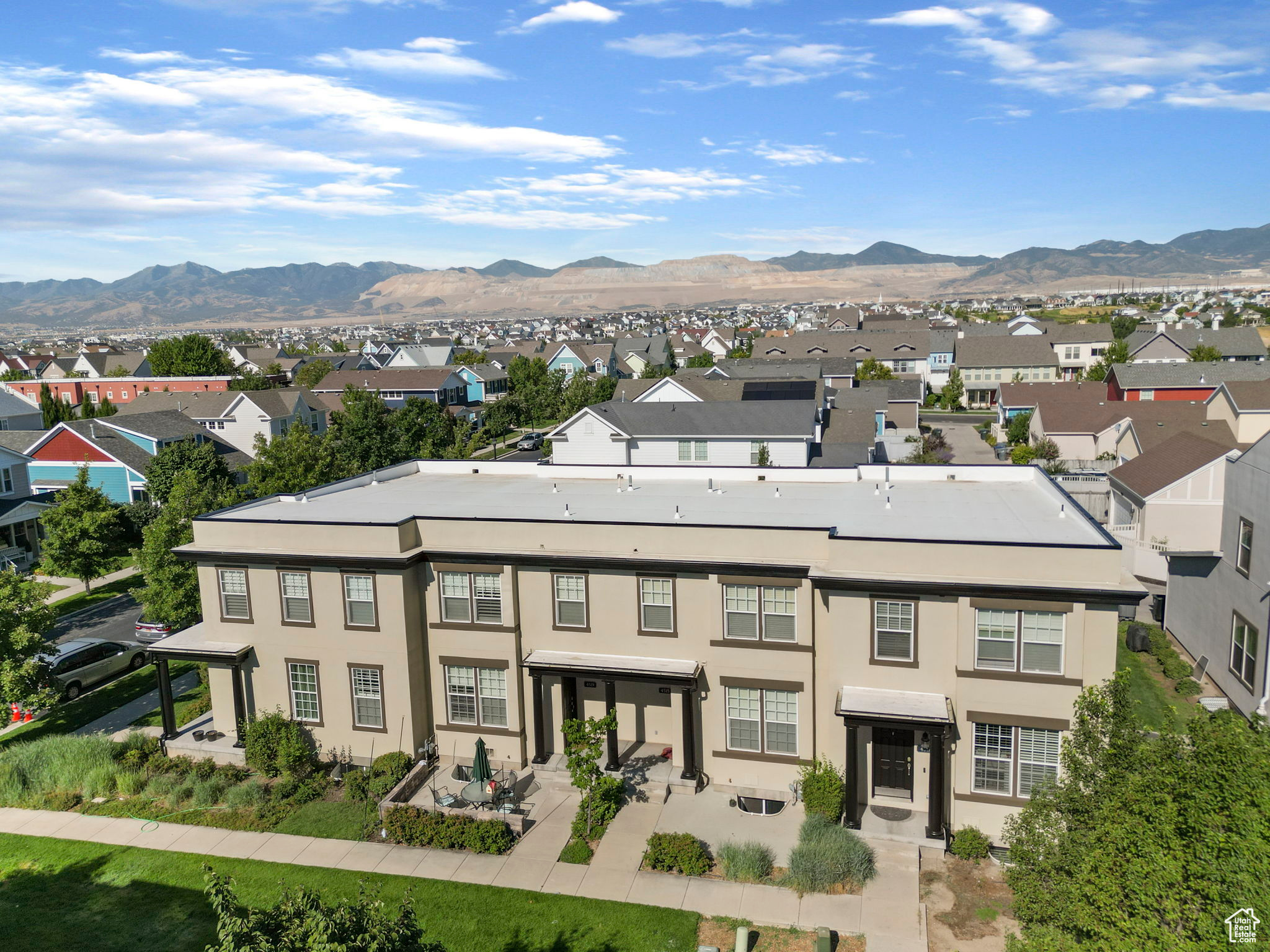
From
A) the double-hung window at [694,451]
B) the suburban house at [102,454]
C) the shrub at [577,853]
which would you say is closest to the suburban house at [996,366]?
the double-hung window at [694,451]

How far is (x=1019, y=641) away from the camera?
18.8 metres

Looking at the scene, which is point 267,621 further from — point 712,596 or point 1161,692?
point 1161,692

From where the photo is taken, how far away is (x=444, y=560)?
2288cm

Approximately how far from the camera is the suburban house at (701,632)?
18.9 metres

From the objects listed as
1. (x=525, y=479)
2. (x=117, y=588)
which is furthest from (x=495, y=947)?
(x=117, y=588)

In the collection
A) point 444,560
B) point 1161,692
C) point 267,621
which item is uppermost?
point 444,560

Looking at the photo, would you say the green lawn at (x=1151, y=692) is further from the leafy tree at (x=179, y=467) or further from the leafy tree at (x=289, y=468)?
the leafy tree at (x=179, y=467)

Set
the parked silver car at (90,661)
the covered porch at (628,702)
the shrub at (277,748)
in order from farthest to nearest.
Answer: the parked silver car at (90,661) → the shrub at (277,748) → the covered porch at (628,702)

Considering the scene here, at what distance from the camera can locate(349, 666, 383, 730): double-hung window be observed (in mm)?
23125

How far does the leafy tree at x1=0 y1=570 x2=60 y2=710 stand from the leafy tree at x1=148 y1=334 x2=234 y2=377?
9255 cm

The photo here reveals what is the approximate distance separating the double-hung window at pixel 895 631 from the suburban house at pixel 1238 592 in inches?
409

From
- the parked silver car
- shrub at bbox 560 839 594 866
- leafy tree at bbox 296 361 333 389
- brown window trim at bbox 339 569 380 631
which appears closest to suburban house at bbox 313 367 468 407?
leafy tree at bbox 296 361 333 389

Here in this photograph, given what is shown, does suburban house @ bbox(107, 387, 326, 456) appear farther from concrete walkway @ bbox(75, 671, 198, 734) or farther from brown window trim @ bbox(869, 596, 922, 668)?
brown window trim @ bbox(869, 596, 922, 668)

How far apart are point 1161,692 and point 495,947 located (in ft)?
74.1
